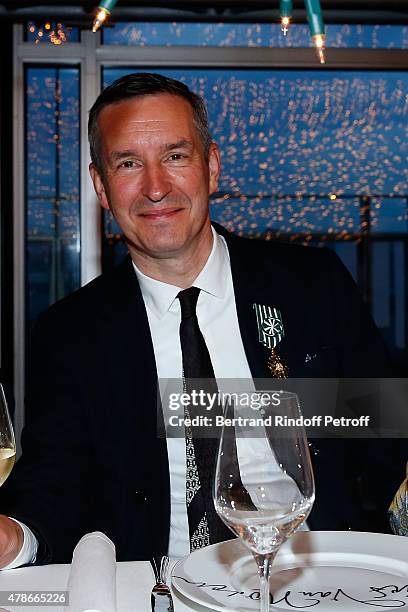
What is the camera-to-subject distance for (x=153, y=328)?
1845 millimetres

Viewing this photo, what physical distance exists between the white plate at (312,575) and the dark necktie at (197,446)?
0.26 meters

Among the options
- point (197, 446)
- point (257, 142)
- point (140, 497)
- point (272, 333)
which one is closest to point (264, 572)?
point (197, 446)

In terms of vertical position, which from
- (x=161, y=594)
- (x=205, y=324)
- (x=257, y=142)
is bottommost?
(x=161, y=594)

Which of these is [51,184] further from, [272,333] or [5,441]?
[5,441]

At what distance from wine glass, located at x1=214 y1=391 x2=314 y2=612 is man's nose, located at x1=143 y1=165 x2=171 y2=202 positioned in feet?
3.65

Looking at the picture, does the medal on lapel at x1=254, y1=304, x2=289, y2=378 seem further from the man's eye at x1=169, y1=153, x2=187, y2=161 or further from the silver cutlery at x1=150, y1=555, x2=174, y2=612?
the silver cutlery at x1=150, y1=555, x2=174, y2=612

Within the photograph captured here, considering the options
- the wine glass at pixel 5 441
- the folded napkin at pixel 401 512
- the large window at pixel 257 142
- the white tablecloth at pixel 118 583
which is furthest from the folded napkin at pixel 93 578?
the large window at pixel 257 142

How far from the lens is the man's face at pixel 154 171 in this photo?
1855 mm

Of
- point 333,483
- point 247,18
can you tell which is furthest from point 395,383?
point 247,18

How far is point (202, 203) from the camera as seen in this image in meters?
1.94

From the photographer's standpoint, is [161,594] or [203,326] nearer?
[161,594]

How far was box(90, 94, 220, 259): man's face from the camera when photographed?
1855 mm

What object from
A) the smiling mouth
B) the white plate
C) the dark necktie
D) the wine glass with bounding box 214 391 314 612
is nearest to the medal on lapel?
the dark necktie

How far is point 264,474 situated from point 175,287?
1.10 meters
